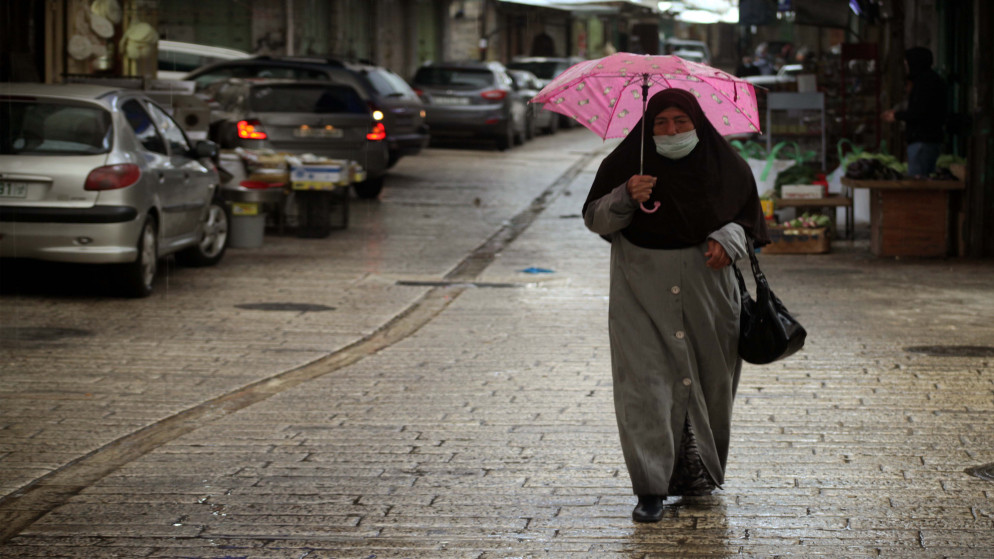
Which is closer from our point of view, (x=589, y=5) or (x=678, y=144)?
(x=678, y=144)

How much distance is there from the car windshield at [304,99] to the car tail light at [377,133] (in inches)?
15.1

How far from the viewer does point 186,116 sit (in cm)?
1577

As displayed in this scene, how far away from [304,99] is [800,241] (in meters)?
7.06

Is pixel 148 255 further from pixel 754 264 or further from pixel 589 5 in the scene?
pixel 589 5

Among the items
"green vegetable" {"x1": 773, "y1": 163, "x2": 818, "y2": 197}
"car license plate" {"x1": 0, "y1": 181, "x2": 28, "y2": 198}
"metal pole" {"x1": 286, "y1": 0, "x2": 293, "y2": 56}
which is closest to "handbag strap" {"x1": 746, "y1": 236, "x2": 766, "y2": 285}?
"car license plate" {"x1": 0, "y1": 181, "x2": 28, "y2": 198}

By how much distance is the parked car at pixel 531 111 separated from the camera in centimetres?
3037

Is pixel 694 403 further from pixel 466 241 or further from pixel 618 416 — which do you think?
pixel 466 241

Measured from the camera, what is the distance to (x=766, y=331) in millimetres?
5125

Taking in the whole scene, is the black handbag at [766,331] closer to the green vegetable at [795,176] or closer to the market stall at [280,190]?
the market stall at [280,190]

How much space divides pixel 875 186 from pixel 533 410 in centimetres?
698

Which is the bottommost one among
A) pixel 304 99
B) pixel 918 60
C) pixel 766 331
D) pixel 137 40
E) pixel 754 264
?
pixel 766 331

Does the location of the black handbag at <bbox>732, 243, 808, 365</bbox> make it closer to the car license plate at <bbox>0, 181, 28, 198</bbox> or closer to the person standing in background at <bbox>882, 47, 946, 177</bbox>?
the car license plate at <bbox>0, 181, 28, 198</bbox>

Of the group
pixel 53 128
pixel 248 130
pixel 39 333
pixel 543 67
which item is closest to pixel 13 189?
pixel 53 128

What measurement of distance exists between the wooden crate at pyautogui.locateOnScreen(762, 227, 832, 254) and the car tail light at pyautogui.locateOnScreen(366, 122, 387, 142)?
20.9ft
